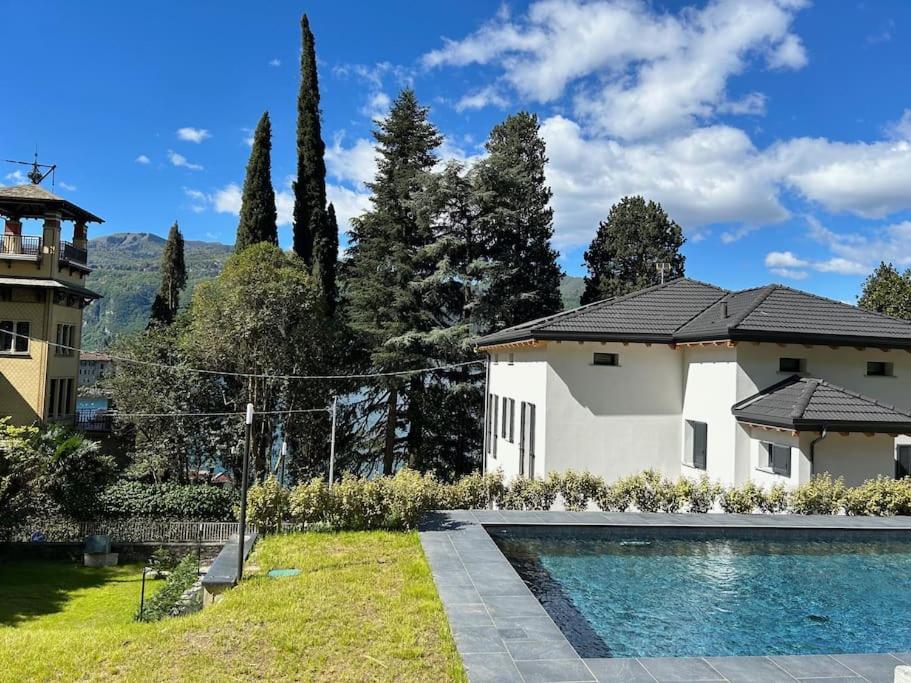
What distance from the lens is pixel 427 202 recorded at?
88.3ft

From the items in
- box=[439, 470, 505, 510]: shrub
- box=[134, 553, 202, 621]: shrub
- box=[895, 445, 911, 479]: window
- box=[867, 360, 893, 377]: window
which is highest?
box=[867, 360, 893, 377]: window

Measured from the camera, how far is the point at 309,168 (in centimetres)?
2930

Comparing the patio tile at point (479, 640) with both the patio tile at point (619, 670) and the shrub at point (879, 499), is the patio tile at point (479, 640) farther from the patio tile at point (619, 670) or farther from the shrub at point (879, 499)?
the shrub at point (879, 499)

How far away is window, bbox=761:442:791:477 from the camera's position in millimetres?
13424

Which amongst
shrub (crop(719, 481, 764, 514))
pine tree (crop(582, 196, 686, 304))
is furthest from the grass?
pine tree (crop(582, 196, 686, 304))

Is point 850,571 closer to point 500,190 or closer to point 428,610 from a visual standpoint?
point 428,610

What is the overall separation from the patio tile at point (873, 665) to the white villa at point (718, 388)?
7592 millimetres

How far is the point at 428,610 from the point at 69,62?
21.9 meters

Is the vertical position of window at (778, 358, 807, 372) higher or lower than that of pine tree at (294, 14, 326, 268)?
lower

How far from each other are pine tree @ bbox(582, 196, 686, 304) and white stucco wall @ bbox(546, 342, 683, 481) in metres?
19.6

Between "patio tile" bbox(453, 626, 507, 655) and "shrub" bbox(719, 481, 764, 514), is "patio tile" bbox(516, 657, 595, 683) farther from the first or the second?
"shrub" bbox(719, 481, 764, 514)

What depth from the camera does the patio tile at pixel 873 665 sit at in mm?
5371

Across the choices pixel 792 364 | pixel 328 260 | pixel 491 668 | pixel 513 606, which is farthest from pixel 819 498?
pixel 328 260

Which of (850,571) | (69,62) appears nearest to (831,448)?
(850,571)
